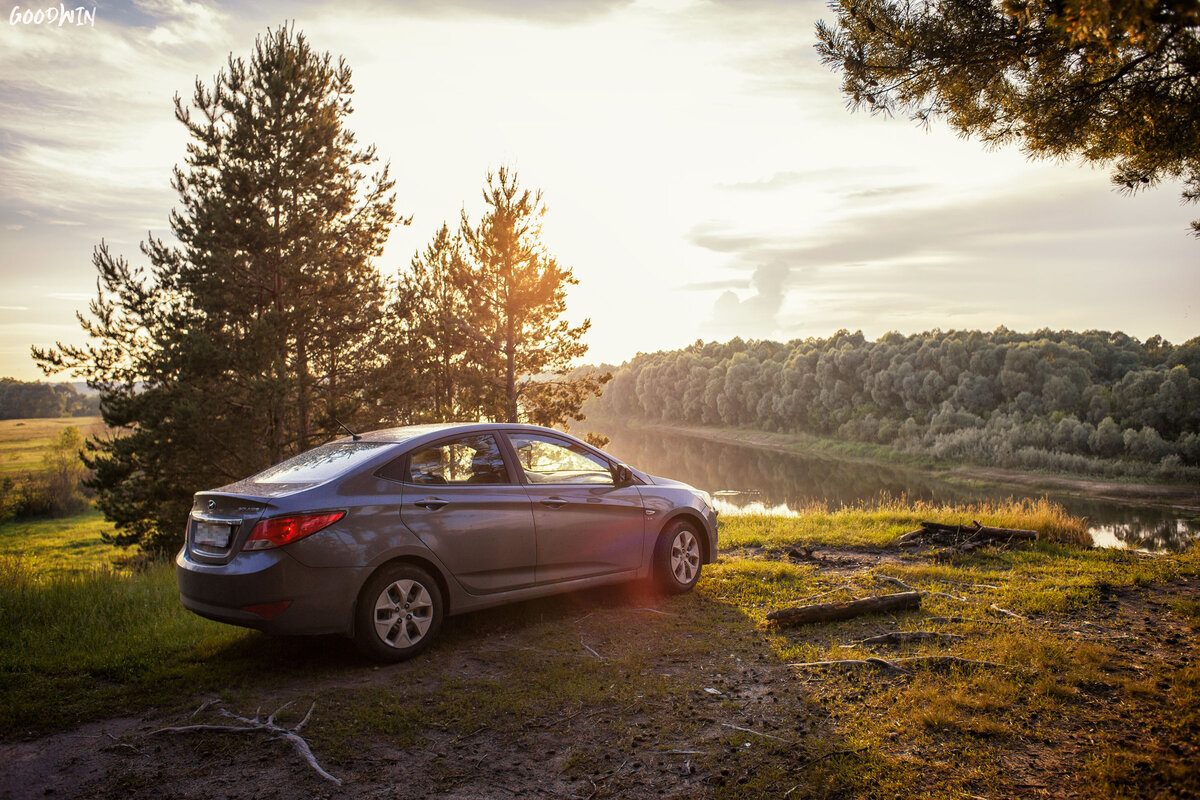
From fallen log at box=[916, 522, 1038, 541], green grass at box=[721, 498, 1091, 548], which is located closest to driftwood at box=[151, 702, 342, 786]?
green grass at box=[721, 498, 1091, 548]

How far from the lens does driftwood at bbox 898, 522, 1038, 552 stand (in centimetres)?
926

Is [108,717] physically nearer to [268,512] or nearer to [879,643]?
[268,512]

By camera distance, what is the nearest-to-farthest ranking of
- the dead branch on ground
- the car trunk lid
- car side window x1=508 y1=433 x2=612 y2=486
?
the car trunk lid → the dead branch on ground → car side window x1=508 y1=433 x2=612 y2=486

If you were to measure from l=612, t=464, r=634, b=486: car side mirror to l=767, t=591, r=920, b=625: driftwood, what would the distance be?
1.58m

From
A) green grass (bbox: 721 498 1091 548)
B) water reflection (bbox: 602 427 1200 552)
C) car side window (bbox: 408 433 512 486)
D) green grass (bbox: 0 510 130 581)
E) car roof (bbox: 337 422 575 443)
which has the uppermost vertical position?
car roof (bbox: 337 422 575 443)

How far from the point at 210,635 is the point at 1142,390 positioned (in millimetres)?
63778

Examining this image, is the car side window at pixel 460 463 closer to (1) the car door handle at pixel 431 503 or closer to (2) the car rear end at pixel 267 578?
(1) the car door handle at pixel 431 503

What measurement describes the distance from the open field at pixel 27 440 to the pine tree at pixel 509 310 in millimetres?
46524

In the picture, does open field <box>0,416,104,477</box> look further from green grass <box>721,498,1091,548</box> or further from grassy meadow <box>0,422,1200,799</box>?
grassy meadow <box>0,422,1200,799</box>

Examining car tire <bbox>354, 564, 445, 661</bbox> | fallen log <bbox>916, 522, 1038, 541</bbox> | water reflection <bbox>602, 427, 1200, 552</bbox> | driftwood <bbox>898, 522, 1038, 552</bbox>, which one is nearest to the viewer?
car tire <bbox>354, 564, 445, 661</bbox>

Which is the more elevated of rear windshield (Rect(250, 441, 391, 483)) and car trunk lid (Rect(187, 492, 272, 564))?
rear windshield (Rect(250, 441, 391, 483))

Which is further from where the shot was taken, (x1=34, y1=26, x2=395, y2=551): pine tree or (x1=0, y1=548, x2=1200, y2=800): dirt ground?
(x1=34, y1=26, x2=395, y2=551): pine tree

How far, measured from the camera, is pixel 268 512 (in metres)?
4.34

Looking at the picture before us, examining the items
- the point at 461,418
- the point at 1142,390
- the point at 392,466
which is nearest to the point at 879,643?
the point at 392,466
